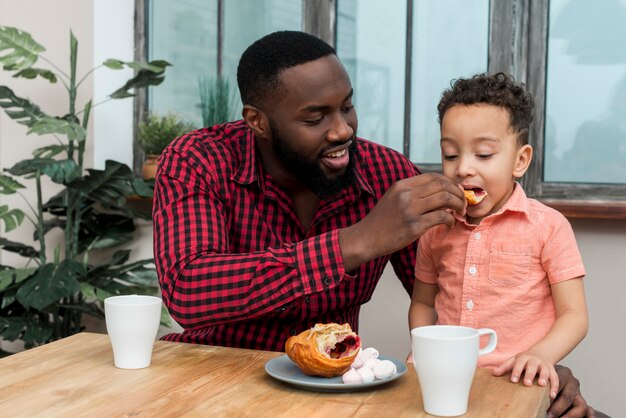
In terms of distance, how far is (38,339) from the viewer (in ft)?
9.54

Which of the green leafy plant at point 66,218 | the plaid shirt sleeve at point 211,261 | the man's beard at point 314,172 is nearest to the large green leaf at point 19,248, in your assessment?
the green leafy plant at point 66,218

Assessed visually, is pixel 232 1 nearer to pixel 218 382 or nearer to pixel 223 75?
pixel 223 75

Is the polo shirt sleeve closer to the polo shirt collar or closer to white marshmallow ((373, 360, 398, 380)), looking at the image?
the polo shirt collar

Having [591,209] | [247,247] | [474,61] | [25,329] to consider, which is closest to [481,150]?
[247,247]

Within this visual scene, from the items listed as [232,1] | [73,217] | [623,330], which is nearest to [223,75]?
[232,1]

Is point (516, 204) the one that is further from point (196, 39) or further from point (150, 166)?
point (196, 39)

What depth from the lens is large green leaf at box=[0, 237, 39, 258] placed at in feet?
10.0

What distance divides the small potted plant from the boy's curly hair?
1702mm

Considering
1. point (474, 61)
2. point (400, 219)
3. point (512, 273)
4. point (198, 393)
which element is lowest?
point (198, 393)

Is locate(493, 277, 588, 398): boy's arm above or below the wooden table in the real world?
above

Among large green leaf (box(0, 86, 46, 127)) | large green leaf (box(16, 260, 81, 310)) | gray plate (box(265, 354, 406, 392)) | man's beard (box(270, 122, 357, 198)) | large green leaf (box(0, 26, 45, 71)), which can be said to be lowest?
large green leaf (box(16, 260, 81, 310))

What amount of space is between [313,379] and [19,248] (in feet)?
7.33

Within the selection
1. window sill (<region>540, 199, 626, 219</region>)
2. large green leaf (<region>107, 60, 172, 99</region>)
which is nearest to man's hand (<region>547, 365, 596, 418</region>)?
window sill (<region>540, 199, 626, 219</region>)

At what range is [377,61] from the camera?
2.90m
